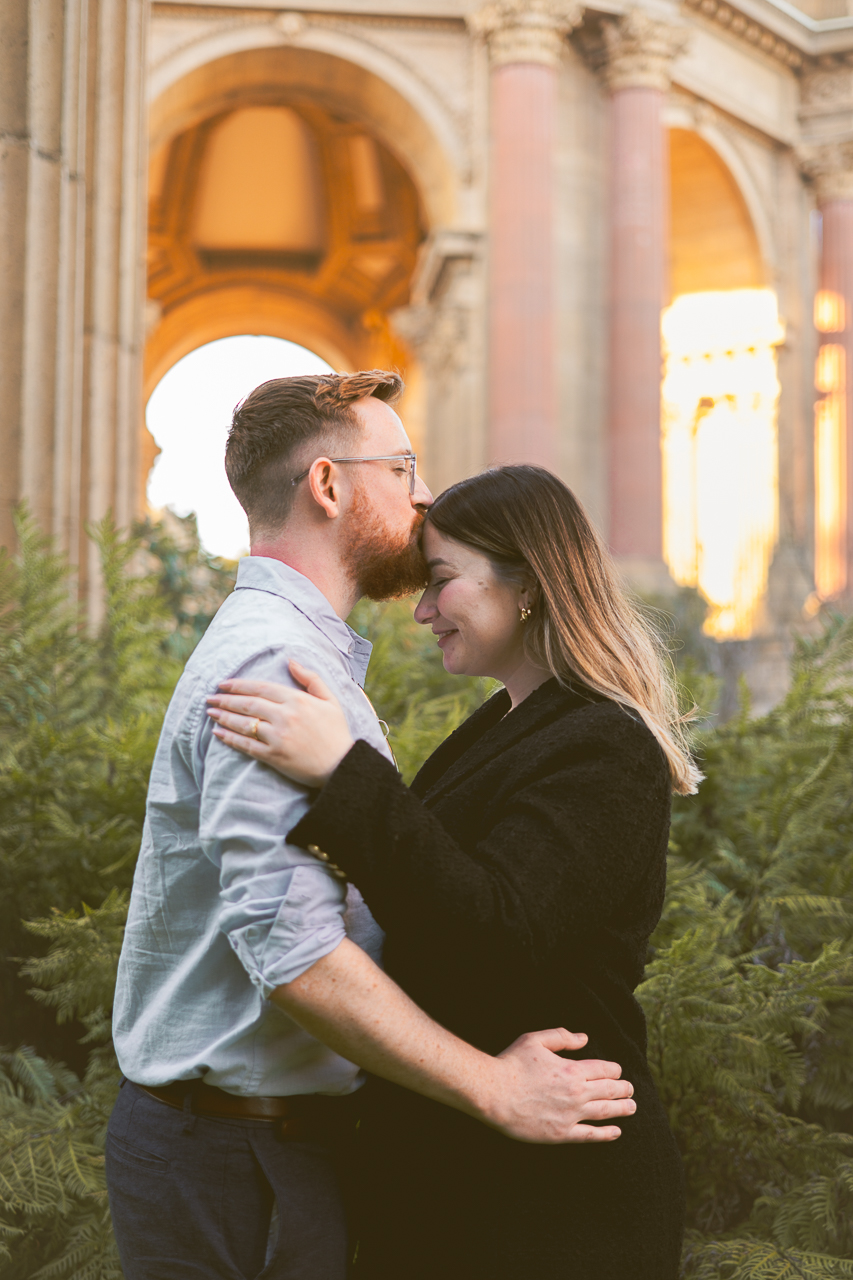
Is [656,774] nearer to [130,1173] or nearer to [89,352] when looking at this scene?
[130,1173]

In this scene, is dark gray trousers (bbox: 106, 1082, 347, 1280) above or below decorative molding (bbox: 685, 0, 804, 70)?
below

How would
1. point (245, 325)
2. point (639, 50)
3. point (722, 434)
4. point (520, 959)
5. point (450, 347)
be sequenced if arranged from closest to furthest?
point (520, 959) < point (639, 50) < point (450, 347) < point (722, 434) < point (245, 325)

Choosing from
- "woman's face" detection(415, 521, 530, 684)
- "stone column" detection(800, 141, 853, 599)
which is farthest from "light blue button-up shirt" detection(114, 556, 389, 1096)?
"stone column" detection(800, 141, 853, 599)

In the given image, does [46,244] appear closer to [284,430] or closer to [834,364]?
[284,430]

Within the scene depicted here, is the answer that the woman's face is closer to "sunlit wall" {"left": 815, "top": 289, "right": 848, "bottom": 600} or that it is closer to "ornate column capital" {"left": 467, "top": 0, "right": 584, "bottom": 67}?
"ornate column capital" {"left": 467, "top": 0, "right": 584, "bottom": 67}

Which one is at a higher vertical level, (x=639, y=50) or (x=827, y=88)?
(x=827, y=88)

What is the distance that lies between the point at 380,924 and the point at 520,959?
189 millimetres

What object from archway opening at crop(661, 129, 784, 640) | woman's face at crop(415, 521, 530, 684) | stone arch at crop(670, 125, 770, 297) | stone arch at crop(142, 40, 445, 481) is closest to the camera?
woman's face at crop(415, 521, 530, 684)

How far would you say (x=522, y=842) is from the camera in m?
1.66

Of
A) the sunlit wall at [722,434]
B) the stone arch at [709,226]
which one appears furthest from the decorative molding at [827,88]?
the sunlit wall at [722,434]

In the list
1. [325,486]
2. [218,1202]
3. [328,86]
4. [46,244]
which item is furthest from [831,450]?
[218,1202]

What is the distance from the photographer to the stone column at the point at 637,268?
16.6m

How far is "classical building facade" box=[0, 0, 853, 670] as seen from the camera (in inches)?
190

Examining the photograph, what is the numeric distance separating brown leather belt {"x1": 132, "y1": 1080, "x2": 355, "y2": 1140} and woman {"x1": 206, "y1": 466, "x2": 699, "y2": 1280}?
0.35ft
